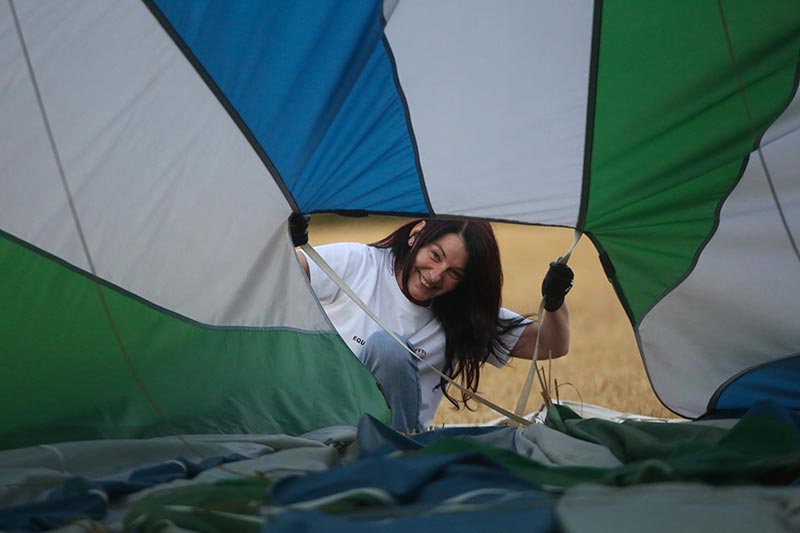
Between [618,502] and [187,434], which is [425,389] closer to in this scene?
[187,434]

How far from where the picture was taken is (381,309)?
262 centimetres

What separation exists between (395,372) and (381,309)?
9.7 inches

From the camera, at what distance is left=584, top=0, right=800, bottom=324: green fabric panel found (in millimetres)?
1885

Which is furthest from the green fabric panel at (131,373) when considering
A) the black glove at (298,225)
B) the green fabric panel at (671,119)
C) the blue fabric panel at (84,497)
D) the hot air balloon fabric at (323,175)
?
the green fabric panel at (671,119)

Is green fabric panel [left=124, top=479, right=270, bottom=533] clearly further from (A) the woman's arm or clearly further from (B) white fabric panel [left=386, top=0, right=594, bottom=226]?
(A) the woman's arm

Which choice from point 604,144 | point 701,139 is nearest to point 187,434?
point 604,144

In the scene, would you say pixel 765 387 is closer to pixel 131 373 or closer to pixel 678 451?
pixel 678 451

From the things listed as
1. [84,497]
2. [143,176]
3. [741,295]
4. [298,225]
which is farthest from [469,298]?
[84,497]

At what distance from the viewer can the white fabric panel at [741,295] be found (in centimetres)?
194

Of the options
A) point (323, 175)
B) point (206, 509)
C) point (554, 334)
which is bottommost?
point (206, 509)

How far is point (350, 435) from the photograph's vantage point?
1905mm

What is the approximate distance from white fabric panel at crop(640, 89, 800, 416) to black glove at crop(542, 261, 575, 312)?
0.85 ft

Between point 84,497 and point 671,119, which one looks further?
point 671,119

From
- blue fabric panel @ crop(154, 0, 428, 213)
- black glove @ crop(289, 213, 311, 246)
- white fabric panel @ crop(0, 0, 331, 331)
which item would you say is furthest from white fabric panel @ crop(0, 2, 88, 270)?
black glove @ crop(289, 213, 311, 246)
